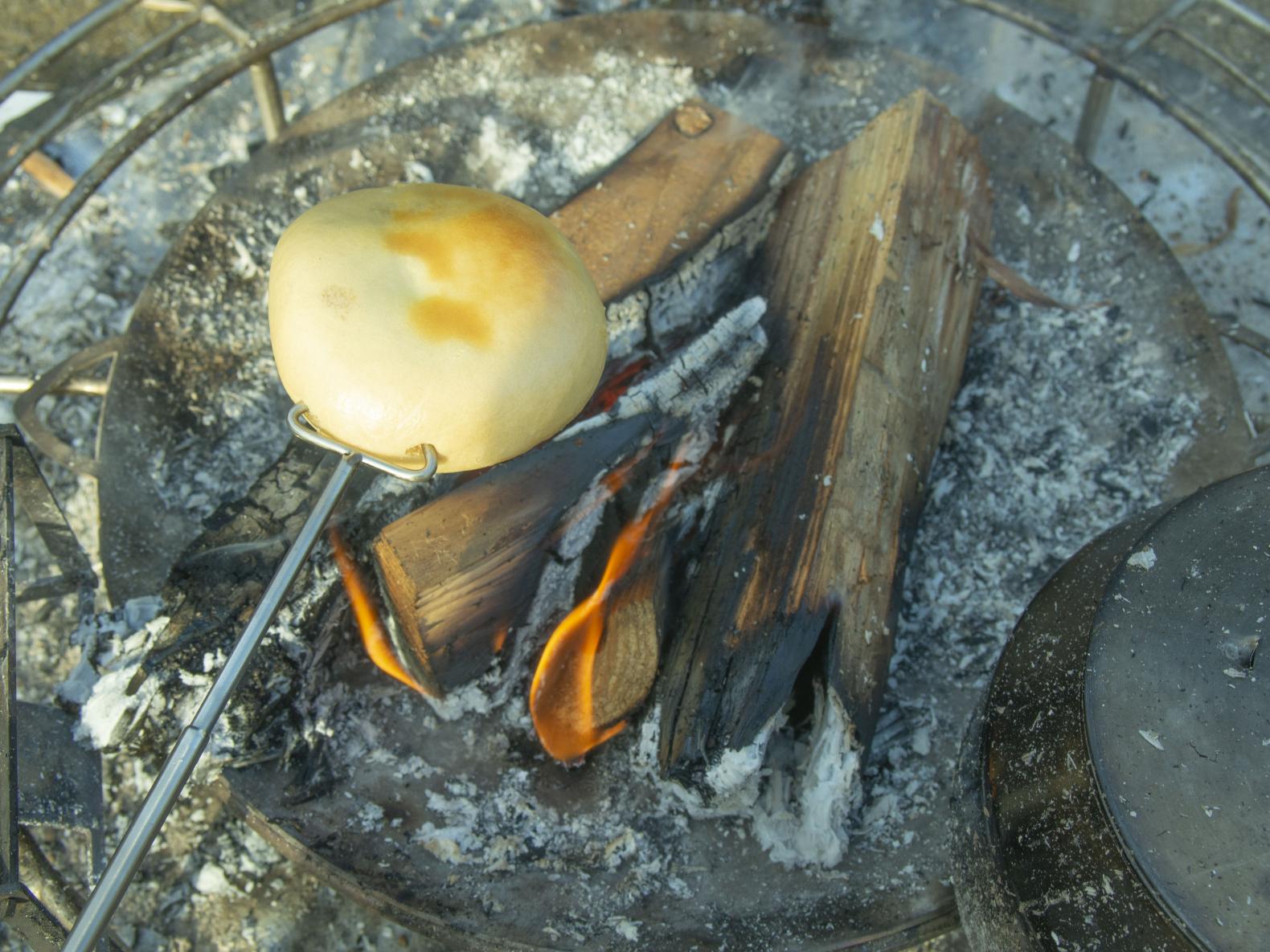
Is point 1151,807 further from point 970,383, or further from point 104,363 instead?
point 104,363

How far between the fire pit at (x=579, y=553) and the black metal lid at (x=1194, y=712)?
0.80m

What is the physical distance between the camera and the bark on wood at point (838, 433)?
2.20 m

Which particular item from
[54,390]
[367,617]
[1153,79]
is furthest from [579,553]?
[1153,79]

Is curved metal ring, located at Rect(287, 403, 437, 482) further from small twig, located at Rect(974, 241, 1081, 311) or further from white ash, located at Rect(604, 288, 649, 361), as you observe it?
small twig, located at Rect(974, 241, 1081, 311)

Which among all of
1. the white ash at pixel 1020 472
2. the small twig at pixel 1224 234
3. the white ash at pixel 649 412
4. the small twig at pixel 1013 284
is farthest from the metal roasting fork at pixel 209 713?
the small twig at pixel 1224 234

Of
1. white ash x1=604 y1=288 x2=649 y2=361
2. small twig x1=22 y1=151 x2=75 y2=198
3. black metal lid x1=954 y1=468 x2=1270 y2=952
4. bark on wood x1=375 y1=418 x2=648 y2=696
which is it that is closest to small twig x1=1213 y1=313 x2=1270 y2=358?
black metal lid x1=954 y1=468 x2=1270 y2=952

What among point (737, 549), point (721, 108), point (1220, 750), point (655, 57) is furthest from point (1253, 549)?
point (655, 57)

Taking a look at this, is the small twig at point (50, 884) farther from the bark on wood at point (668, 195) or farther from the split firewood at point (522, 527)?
the bark on wood at point (668, 195)

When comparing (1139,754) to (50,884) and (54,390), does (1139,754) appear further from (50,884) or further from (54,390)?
(54,390)

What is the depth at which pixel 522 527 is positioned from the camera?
7.45 ft

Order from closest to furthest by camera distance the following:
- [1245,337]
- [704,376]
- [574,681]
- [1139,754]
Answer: [1139,754]
[574,681]
[704,376]
[1245,337]

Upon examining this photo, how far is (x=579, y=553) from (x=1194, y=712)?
1410 mm

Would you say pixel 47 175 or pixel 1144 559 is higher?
pixel 47 175

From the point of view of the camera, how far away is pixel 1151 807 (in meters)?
1.44
